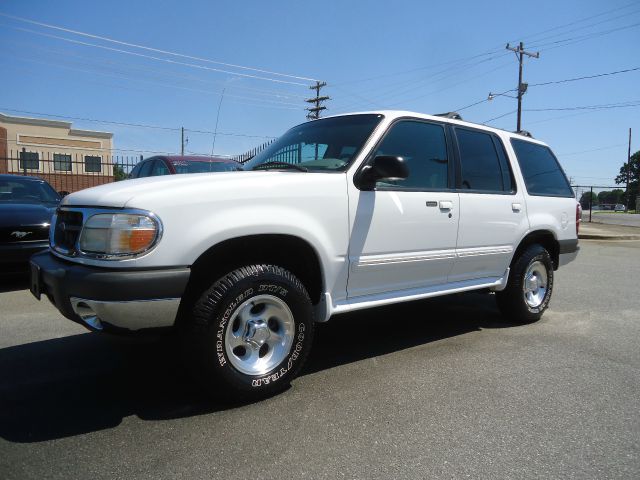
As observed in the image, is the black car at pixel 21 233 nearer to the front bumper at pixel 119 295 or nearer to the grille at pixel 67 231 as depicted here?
the grille at pixel 67 231

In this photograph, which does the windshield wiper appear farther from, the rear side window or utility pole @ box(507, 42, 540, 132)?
utility pole @ box(507, 42, 540, 132)

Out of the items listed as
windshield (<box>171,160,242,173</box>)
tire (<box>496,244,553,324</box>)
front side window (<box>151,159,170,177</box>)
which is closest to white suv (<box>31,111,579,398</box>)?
tire (<box>496,244,553,324</box>)

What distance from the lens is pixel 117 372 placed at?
340cm

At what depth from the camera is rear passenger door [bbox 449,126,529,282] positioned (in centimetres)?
411

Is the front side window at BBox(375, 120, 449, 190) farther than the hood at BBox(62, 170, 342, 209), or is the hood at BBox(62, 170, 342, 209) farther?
the front side window at BBox(375, 120, 449, 190)

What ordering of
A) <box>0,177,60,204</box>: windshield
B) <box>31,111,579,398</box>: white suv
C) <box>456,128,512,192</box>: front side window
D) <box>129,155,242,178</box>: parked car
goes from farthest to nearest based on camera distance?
<box>129,155,242,178</box>: parked car
<box>0,177,60,204</box>: windshield
<box>456,128,512,192</box>: front side window
<box>31,111,579,398</box>: white suv

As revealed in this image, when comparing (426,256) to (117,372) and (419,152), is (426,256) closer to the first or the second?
(419,152)

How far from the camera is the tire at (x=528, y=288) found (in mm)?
4797

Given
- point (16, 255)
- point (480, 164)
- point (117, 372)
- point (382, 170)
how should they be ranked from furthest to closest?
point (16, 255), point (480, 164), point (117, 372), point (382, 170)

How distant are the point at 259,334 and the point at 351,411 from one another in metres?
0.73

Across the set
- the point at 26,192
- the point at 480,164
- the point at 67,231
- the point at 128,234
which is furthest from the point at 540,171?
the point at 26,192

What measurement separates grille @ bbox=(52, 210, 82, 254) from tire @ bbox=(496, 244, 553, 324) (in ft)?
12.9

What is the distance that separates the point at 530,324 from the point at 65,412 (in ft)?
14.1

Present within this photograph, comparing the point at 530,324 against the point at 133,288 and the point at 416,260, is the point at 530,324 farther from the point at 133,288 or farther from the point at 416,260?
the point at 133,288
